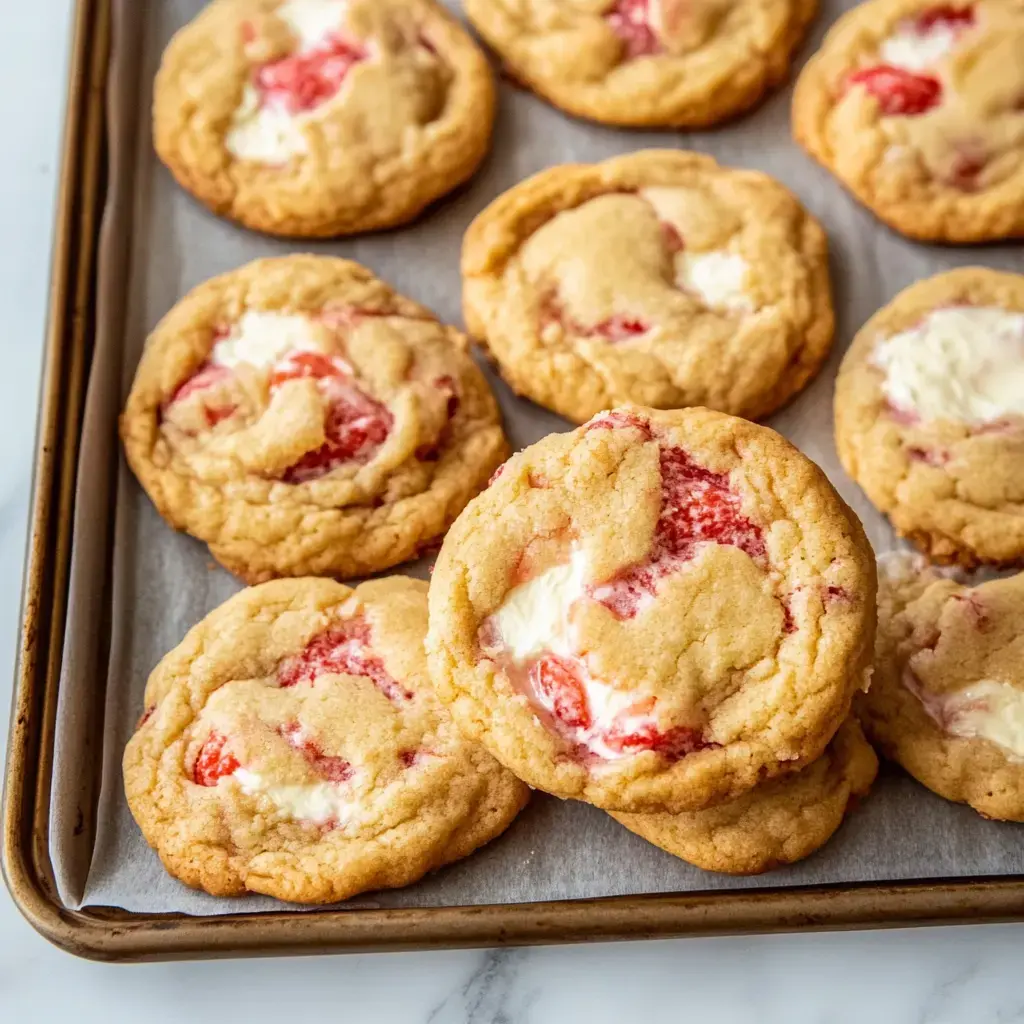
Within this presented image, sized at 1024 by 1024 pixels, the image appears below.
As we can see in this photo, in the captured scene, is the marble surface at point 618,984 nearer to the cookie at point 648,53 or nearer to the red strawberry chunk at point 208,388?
the red strawberry chunk at point 208,388

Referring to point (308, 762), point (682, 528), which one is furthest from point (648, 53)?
point (308, 762)

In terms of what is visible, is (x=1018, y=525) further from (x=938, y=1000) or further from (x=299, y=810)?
(x=299, y=810)

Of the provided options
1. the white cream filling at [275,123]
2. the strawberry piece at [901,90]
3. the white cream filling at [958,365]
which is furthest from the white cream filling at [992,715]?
the white cream filling at [275,123]

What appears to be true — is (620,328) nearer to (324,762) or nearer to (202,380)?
(202,380)

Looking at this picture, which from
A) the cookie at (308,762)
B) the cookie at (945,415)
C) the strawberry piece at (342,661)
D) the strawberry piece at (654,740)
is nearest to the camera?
the strawberry piece at (654,740)

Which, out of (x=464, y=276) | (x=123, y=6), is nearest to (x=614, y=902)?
(x=464, y=276)

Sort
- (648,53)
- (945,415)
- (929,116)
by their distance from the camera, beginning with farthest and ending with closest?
(648,53)
(929,116)
(945,415)
